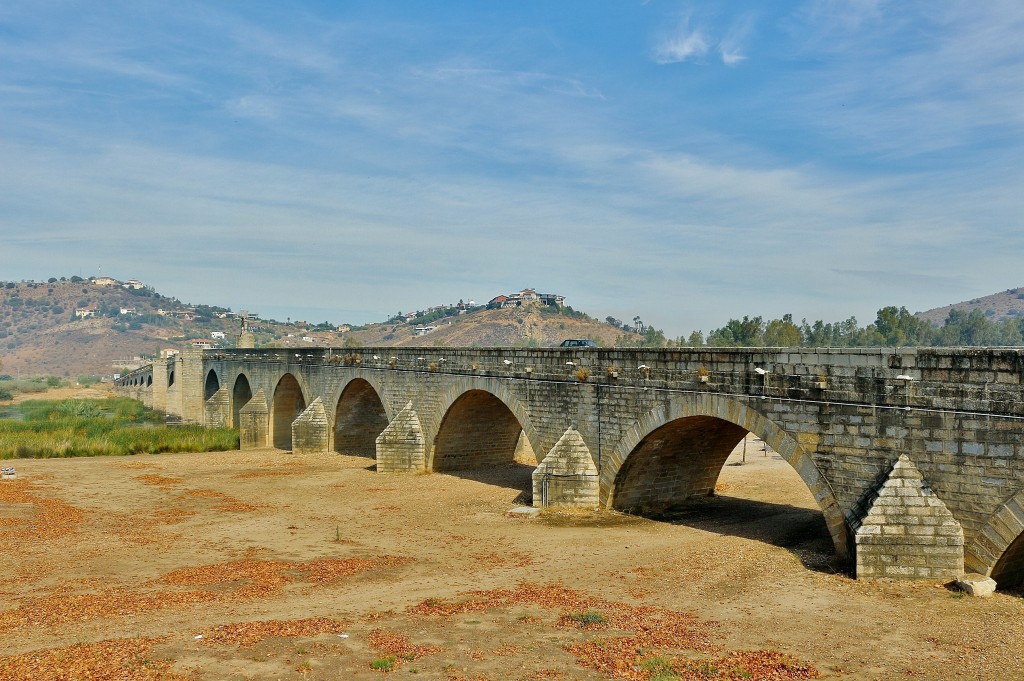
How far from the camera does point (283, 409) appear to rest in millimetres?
46500

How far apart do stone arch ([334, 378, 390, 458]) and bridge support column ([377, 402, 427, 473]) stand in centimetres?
765

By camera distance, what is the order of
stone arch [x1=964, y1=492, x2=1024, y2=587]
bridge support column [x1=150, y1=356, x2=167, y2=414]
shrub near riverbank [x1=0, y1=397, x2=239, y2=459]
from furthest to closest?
bridge support column [x1=150, y1=356, x2=167, y2=414]
shrub near riverbank [x1=0, y1=397, x2=239, y2=459]
stone arch [x1=964, y1=492, x2=1024, y2=587]

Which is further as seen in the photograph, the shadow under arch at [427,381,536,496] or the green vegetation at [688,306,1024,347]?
the green vegetation at [688,306,1024,347]

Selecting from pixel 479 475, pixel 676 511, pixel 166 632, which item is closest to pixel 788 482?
pixel 676 511

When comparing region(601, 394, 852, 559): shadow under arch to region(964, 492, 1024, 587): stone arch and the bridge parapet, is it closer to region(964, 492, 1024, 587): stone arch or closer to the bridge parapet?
the bridge parapet

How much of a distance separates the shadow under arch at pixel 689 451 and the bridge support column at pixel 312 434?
21.4 m

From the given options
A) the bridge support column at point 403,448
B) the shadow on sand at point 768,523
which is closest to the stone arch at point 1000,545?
the shadow on sand at point 768,523

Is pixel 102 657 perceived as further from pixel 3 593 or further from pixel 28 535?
pixel 28 535

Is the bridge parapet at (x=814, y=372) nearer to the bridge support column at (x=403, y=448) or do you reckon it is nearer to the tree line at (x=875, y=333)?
the bridge support column at (x=403, y=448)

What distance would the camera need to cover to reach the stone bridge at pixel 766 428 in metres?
13.1

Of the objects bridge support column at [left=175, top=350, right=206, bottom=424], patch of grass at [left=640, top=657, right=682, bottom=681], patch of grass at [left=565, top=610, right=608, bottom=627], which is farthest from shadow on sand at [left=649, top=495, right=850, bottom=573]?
bridge support column at [left=175, top=350, right=206, bottom=424]

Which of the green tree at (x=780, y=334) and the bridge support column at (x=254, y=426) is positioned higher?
the green tree at (x=780, y=334)

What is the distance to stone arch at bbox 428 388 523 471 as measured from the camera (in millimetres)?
29250

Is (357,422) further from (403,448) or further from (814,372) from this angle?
(814,372)
